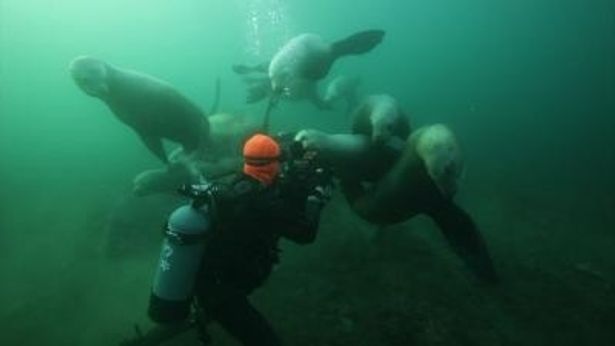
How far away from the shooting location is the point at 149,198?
10969 millimetres

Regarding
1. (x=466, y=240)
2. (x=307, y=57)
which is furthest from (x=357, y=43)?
(x=466, y=240)

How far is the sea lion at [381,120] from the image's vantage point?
327 inches

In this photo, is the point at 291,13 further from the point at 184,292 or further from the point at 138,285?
the point at 184,292

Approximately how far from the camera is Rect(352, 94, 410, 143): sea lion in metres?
8.31

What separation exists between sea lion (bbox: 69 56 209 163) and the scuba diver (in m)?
5.83

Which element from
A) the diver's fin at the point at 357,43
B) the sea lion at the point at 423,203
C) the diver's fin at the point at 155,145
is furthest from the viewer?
the diver's fin at the point at 357,43

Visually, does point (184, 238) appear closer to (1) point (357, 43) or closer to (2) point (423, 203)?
(2) point (423, 203)

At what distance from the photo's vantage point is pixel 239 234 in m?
4.87

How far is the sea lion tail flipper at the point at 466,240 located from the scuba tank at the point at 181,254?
3958 mm

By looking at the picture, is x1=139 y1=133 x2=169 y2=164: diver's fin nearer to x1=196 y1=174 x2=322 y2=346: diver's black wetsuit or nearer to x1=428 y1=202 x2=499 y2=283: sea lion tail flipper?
x1=428 y1=202 x2=499 y2=283: sea lion tail flipper

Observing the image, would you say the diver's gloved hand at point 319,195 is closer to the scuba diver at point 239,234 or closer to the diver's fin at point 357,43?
the scuba diver at point 239,234

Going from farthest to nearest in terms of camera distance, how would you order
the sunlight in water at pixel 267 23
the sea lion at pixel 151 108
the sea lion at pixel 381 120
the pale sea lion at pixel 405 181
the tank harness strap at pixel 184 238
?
the sunlight in water at pixel 267 23 → the sea lion at pixel 151 108 → the sea lion at pixel 381 120 → the pale sea lion at pixel 405 181 → the tank harness strap at pixel 184 238

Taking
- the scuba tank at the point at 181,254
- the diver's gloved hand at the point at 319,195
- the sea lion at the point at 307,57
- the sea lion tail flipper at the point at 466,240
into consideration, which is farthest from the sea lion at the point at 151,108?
the diver's gloved hand at the point at 319,195

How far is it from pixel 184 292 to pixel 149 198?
6.43m
